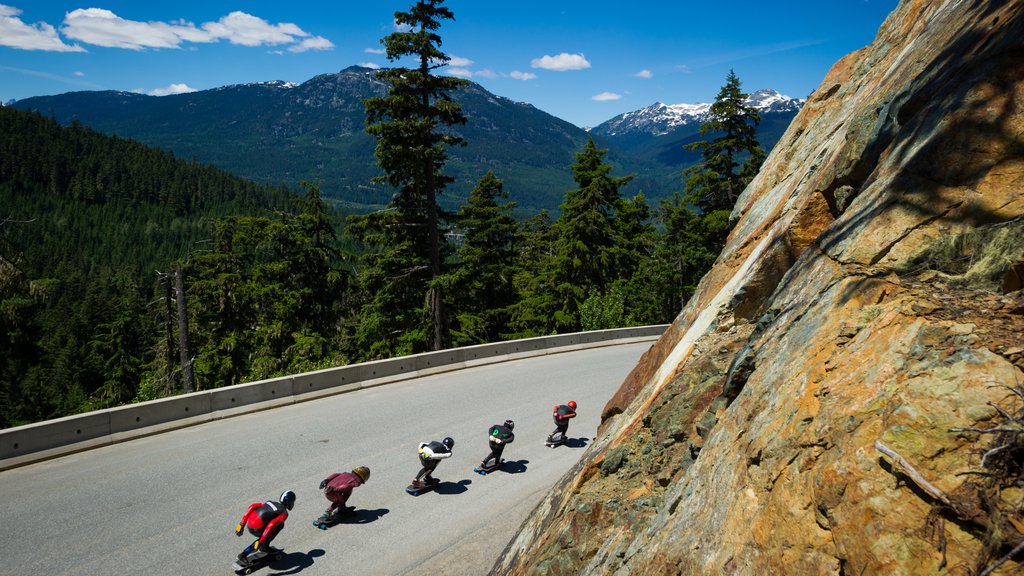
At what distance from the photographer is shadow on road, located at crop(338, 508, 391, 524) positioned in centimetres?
838

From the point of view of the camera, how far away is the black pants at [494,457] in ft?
32.9

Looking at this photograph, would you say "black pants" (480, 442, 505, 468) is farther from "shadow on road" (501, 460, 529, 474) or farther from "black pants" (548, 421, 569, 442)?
"black pants" (548, 421, 569, 442)

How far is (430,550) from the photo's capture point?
7828mm

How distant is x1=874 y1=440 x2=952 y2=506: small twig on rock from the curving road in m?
6.10

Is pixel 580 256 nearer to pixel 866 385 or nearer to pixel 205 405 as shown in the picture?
pixel 205 405

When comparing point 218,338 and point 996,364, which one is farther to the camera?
point 218,338

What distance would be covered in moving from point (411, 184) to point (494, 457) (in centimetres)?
1539

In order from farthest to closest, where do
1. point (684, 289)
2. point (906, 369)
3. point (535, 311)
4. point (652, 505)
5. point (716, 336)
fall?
point (684, 289), point (535, 311), point (716, 336), point (652, 505), point (906, 369)

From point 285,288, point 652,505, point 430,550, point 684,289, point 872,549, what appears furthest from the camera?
point 684,289

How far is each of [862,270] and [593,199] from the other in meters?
31.0

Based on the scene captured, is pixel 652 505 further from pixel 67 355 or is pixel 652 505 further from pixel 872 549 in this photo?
pixel 67 355

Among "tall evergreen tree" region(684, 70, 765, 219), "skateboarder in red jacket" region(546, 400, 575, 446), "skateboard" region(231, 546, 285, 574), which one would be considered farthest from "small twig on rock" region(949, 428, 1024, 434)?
"tall evergreen tree" region(684, 70, 765, 219)

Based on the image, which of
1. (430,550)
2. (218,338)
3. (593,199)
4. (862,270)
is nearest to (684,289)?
(593,199)

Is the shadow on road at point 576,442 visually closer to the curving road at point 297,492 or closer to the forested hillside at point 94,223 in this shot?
the curving road at point 297,492
